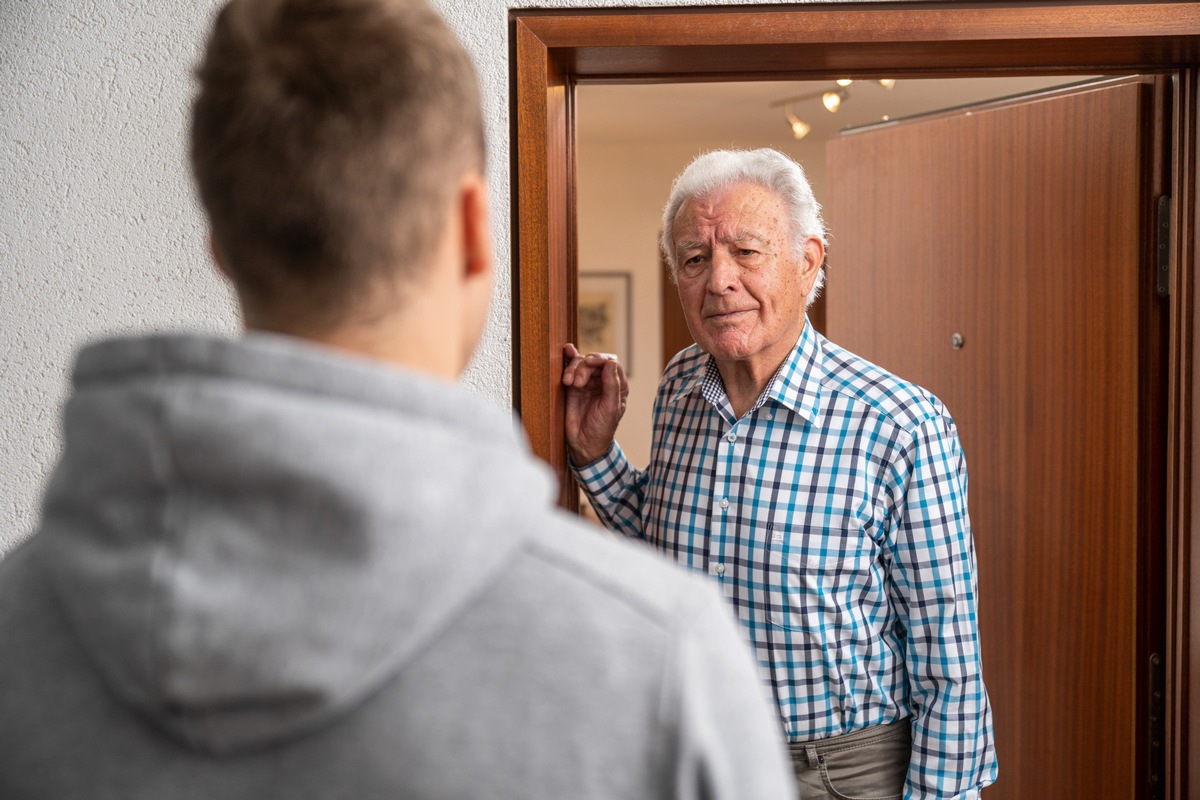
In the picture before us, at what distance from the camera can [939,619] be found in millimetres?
1371

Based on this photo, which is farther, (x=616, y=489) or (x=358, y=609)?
(x=616, y=489)

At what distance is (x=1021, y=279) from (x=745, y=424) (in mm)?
853

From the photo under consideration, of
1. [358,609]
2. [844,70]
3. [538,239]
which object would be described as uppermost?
[844,70]

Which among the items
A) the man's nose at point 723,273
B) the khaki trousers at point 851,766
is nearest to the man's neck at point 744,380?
the man's nose at point 723,273

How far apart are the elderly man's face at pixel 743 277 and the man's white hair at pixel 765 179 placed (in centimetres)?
1

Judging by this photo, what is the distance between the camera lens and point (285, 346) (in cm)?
45

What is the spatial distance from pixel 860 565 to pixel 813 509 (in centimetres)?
10

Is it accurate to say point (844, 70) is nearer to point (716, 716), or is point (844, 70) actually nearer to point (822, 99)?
point (716, 716)

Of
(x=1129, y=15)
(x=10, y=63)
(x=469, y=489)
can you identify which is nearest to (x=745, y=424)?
(x=1129, y=15)

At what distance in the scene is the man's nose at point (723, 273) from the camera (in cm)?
149

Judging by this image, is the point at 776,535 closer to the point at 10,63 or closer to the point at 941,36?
the point at 941,36

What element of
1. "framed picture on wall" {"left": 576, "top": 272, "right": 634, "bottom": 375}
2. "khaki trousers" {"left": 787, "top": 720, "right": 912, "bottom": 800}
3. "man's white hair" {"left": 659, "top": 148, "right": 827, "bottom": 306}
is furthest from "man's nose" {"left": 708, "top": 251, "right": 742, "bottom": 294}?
"framed picture on wall" {"left": 576, "top": 272, "right": 634, "bottom": 375}

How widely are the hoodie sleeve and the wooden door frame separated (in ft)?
3.34

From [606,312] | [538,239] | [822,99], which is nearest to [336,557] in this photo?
[538,239]
